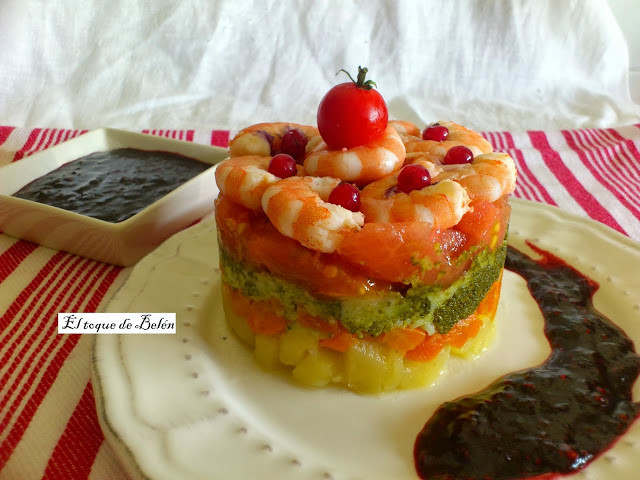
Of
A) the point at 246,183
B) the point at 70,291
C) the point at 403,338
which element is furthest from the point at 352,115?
the point at 70,291

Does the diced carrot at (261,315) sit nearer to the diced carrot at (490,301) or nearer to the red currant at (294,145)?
the red currant at (294,145)

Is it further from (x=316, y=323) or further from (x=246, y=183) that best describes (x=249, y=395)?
(x=246, y=183)

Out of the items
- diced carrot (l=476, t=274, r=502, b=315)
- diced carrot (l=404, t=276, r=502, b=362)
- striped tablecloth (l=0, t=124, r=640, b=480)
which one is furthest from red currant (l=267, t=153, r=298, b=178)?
striped tablecloth (l=0, t=124, r=640, b=480)

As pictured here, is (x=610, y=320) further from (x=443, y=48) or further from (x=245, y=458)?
(x=443, y=48)

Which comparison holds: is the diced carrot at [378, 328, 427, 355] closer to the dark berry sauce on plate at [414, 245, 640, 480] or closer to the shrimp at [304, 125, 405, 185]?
the dark berry sauce on plate at [414, 245, 640, 480]

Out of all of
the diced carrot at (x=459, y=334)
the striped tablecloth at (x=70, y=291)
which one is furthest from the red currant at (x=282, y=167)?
the striped tablecloth at (x=70, y=291)
